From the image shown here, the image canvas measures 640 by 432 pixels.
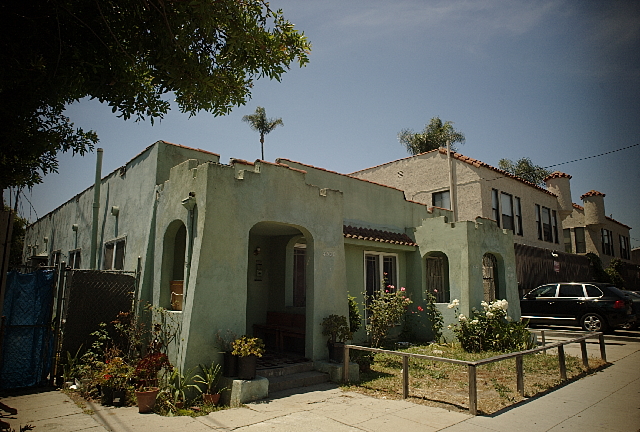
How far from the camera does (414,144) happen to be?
31.3 m

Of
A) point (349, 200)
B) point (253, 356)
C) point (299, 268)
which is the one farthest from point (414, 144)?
point (253, 356)

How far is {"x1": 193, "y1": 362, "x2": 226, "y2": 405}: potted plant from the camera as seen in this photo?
7.02 m

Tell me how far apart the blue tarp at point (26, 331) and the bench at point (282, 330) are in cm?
464

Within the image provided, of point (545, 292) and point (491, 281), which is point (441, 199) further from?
point (545, 292)

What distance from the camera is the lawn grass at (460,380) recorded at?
7.27 meters

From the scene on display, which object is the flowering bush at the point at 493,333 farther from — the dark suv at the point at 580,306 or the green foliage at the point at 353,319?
the dark suv at the point at 580,306

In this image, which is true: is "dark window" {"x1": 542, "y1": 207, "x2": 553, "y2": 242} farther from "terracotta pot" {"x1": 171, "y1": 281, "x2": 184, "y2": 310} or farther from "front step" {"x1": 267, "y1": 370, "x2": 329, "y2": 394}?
"terracotta pot" {"x1": 171, "y1": 281, "x2": 184, "y2": 310}

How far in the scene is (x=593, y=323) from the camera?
50.0 ft

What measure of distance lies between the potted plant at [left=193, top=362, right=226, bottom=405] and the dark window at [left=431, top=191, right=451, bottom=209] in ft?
48.0

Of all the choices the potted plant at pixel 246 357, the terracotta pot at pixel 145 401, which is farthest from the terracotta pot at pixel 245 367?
the terracotta pot at pixel 145 401

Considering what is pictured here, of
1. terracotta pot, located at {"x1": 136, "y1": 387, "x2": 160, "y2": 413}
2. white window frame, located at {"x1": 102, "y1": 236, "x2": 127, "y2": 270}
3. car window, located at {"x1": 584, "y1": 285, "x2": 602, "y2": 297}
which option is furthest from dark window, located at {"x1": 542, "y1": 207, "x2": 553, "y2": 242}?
terracotta pot, located at {"x1": 136, "y1": 387, "x2": 160, "y2": 413}

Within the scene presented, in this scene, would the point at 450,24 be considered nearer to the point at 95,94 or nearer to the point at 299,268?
the point at 95,94

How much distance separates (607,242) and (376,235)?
26.7 m

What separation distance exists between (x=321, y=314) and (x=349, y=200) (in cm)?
496
